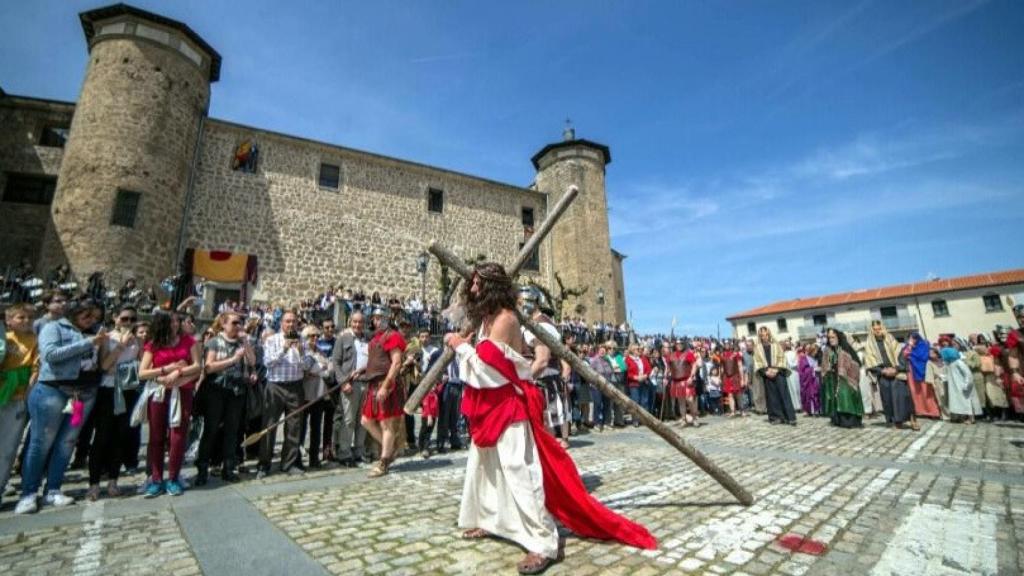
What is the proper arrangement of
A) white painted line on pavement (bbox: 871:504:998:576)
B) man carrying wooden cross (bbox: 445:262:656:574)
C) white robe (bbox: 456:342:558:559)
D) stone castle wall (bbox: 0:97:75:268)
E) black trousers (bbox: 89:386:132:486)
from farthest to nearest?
1. stone castle wall (bbox: 0:97:75:268)
2. black trousers (bbox: 89:386:132:486)
3. man carrying wooden cross (bbox: 445:262:656:574)
4. white robe (bbox: 456:342:558:559)
5. white painted line on pavement (bbox: 871:504:998:576)

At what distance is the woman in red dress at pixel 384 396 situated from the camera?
5187 millimetres

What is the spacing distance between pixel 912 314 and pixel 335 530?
5258 centimetres

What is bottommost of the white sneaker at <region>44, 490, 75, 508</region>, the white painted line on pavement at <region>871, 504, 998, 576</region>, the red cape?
the white painted line on pavement at <region>871, 504, 998, 576</region>

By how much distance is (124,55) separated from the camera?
15617 millimetres

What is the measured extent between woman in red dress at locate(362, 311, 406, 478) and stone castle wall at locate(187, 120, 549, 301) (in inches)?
581

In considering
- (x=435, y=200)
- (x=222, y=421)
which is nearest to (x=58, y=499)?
(x=222, y=421)

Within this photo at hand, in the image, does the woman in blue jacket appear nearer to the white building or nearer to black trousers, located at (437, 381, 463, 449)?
black trousers, located at (437, 381, 463, 449)

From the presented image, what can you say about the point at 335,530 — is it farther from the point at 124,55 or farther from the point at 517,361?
the point at 124,55

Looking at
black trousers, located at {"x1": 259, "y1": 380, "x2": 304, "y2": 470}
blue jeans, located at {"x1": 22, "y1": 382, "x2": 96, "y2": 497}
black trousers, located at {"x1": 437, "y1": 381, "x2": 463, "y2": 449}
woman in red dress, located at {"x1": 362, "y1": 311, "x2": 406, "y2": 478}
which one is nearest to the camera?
blue jeans, located at {"x1": 22, "y1": 382, "x2": 96, "y2": 497}

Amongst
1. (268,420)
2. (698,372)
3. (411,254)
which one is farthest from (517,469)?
(411,254)

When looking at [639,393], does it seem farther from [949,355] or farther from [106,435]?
[106,435]

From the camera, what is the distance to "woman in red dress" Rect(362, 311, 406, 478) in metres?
5.19

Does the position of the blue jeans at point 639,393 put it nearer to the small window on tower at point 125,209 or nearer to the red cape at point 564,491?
the red cape at point 564,491

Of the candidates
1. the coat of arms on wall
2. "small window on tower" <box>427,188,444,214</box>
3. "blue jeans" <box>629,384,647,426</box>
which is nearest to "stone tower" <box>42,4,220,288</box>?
the coat of arms on wall
